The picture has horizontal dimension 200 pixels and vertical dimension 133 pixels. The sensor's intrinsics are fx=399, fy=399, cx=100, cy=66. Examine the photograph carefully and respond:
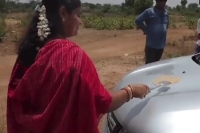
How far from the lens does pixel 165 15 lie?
6.09 metres

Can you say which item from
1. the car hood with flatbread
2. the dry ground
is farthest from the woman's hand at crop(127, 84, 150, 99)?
the dry ground

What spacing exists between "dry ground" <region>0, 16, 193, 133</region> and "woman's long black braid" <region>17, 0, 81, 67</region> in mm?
2739

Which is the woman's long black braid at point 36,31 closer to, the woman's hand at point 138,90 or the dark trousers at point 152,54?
the woman's hand at point 138,90

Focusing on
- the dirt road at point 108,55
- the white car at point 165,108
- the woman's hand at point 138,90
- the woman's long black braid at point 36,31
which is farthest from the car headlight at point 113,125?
the dirt road at point 108,55

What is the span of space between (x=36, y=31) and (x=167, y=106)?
0.83 m

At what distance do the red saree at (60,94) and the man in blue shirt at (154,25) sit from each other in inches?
165

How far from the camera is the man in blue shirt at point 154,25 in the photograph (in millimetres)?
6000

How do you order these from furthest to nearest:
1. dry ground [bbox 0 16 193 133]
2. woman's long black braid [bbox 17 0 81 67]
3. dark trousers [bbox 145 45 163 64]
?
dry ground [bbox 0 16 193 133], dark trousers [bbox 145 45 163 64], woman's long black braid [bbox 17 0 81 67]

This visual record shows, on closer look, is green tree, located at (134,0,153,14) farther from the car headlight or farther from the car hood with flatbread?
the car headlight

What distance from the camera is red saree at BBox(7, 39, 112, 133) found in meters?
1.90

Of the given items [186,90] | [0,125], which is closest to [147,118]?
[186,90]

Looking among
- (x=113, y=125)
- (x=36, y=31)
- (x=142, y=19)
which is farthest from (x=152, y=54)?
(x=36, y=31)

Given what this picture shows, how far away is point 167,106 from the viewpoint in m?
2.23

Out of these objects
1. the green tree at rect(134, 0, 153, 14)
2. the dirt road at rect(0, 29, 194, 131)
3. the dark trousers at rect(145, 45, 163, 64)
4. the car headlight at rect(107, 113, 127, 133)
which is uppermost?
the car headlight at rect(107, 113, 127, 133)
